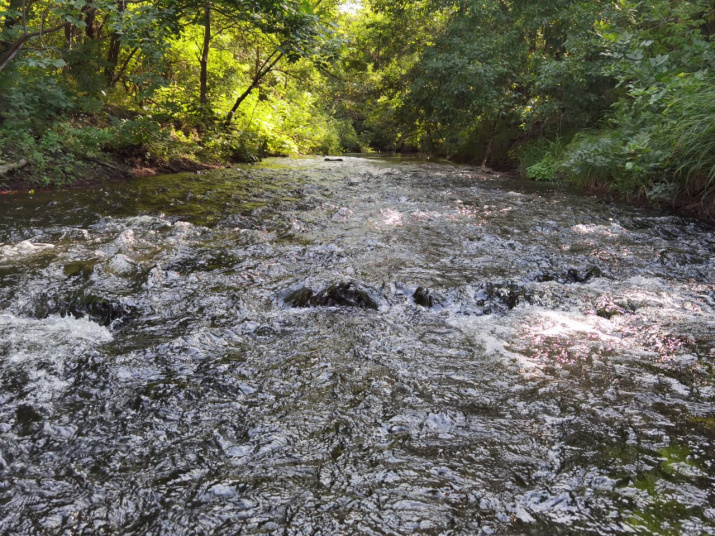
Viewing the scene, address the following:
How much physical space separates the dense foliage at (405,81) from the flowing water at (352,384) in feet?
9.13

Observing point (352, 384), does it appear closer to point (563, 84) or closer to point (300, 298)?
point (300, 298)

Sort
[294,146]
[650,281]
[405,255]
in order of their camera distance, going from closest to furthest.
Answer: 1. [650,281]
2. [405,255]
3. [294,146]

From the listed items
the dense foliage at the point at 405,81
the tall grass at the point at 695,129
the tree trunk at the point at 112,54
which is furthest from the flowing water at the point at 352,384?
the tree trunk at the point at 112,54

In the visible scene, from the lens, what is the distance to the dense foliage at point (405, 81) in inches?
284

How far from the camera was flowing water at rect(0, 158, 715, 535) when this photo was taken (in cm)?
193

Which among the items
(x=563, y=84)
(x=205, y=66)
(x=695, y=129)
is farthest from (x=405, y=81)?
(x=695, y=129)

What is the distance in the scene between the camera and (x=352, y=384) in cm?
288

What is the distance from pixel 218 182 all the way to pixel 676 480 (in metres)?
10.2

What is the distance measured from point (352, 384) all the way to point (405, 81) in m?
16.6

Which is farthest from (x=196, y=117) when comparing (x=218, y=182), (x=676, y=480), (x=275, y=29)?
(x=676, y=480)

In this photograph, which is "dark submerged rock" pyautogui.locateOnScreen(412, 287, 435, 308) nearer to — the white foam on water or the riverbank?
the white foam on water

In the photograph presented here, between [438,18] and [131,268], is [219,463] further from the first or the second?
[438,18]

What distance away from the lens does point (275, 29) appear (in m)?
8.75

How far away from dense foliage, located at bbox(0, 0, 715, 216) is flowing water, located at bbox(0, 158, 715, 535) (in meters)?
2.78
